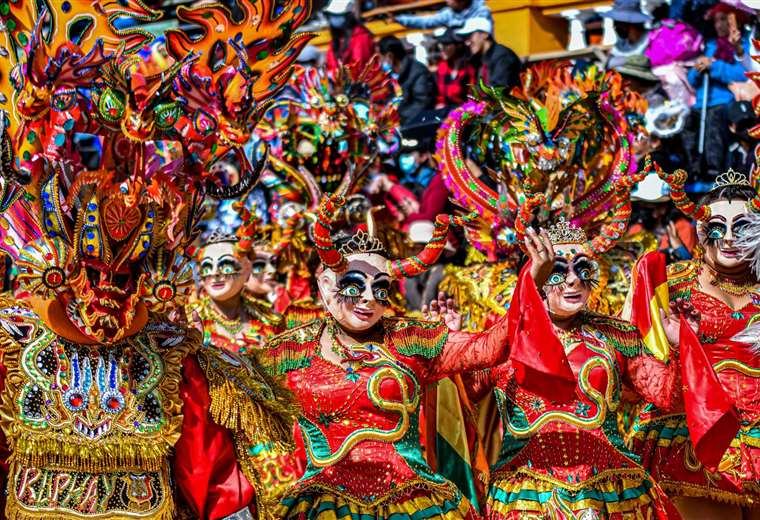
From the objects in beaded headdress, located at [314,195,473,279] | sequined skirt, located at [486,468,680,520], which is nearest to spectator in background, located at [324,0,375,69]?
beaded headdress, located at [314,195,473,279]

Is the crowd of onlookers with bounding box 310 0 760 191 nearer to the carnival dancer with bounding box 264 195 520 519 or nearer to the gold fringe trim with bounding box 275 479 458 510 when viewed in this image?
the carnival dancer with bounding box 264 195 520 519

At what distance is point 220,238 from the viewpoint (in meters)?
7.60

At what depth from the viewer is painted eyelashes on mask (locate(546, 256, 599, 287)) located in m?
5.79

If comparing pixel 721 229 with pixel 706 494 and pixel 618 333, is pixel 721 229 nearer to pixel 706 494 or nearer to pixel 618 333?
pixel 618 333

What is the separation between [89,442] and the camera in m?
4.51

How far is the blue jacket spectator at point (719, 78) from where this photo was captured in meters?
9.02

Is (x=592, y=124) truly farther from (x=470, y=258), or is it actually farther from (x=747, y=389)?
(x=747, y=389)

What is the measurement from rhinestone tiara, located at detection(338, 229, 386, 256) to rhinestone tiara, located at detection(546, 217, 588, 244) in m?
0.83

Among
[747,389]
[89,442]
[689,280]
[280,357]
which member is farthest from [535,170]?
[89,442]

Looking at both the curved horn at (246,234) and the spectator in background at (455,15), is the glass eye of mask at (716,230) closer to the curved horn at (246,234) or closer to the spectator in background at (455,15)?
the curved horn at (246,234)

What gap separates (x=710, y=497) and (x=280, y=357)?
6.69 ft

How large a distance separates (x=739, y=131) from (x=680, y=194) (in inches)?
121

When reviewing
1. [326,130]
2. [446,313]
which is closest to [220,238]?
[326,130]

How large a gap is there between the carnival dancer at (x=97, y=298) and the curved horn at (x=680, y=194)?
6.46ft
